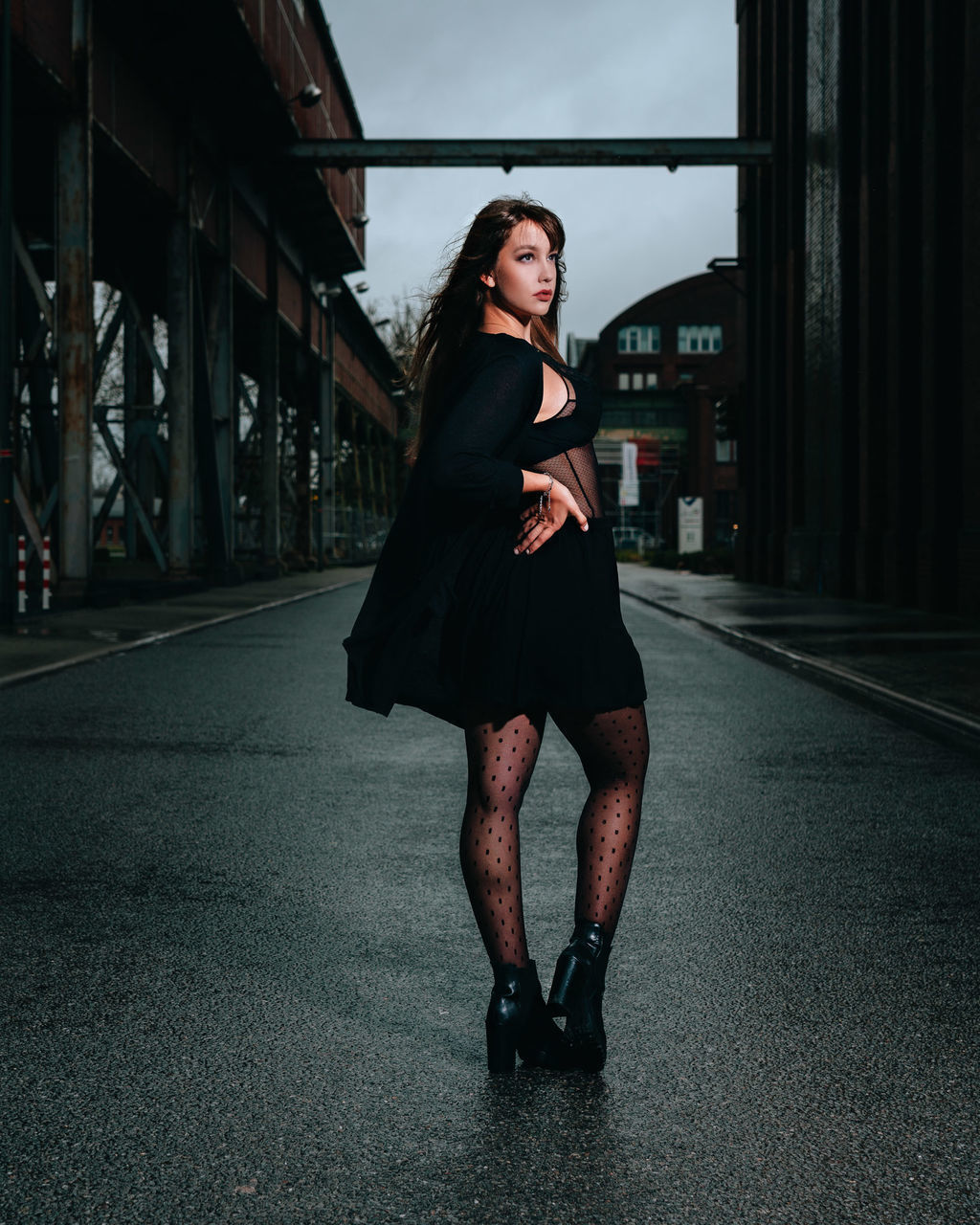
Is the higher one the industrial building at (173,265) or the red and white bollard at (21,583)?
the industrial building at (173,265)

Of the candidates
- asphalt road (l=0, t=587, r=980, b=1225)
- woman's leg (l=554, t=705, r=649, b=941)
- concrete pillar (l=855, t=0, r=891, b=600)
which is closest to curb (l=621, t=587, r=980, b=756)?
asphalt road (l=0, t=587, r=980, b=1225)

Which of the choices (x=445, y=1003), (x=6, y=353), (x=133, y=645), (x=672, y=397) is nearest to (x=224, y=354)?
(x=6, y=353)

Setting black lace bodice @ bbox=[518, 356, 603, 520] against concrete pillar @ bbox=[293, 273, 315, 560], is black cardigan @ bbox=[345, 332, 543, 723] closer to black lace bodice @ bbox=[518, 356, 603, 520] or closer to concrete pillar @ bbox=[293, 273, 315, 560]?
black lace bodice @ bbox=[518, 356, 603, 520]

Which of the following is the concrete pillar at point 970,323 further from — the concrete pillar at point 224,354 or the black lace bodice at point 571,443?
the black lace bodice at point 571,443

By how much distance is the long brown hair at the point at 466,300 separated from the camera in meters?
3.21

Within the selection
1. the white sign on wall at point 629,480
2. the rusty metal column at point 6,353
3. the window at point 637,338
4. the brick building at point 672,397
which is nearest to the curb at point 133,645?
the rusty metal column at point 6,353

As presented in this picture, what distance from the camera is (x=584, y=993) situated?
3154 millimetres

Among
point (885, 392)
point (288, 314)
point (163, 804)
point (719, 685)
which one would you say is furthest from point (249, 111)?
point (163, 804)

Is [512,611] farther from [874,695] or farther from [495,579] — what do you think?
[874,695]

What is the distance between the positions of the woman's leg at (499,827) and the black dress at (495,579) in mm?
62

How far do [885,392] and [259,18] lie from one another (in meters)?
15.7

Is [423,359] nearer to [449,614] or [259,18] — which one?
[449,614]

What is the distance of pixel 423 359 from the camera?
333 centimetres

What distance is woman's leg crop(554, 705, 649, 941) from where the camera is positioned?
3.19m
